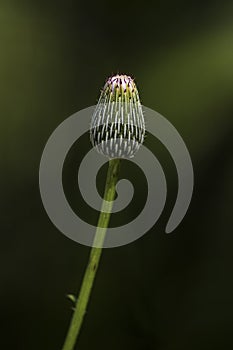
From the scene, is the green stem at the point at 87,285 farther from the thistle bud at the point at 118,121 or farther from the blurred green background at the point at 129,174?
the thistle bud at the point at 118,121

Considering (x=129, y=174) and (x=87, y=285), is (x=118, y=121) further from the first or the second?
(x=87, y=285)

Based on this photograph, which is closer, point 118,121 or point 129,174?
point 118,121

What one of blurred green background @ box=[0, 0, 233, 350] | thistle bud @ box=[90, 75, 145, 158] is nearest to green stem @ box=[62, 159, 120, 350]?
blurred green background @ box=[0, 0, 233, 350]

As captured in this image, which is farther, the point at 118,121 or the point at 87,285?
the point at 87,285

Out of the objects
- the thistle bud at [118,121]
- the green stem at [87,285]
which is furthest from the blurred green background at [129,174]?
the thistle bud at [118,121]

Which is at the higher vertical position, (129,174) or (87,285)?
(129,174)

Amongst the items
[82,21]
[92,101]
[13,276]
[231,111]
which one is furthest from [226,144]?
[13,276]

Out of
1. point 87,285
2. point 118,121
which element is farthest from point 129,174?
point 87,285

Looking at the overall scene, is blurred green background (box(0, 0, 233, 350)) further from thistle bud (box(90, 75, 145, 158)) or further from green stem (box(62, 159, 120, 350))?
thistle bud (box(90, 75, 145, 158))
